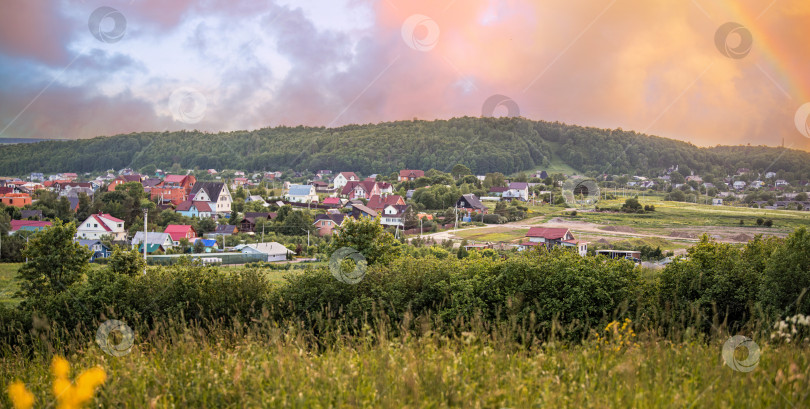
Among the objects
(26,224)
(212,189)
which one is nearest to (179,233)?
(26,224)

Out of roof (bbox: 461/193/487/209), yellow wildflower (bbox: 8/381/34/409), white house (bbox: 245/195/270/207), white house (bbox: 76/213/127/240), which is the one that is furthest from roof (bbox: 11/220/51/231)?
yellow wildflower (bbox: 8/381/34/409)

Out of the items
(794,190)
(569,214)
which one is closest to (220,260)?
(569,214)

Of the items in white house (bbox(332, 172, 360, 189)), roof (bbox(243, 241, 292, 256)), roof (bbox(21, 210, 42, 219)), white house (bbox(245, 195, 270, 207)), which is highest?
white house (bbox(332, 172, 360, 189))

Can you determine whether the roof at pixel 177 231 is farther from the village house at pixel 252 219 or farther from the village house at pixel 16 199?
the village house at pixel 16 199

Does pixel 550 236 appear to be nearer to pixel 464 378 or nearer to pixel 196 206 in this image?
pixel 464 378

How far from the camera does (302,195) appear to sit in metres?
70.2

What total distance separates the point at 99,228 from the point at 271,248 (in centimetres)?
1646

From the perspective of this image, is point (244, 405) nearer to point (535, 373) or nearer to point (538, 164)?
point (535, 373)

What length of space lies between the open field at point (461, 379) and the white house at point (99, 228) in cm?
4616

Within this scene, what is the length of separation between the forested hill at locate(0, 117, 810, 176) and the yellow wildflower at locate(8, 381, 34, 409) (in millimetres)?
80882

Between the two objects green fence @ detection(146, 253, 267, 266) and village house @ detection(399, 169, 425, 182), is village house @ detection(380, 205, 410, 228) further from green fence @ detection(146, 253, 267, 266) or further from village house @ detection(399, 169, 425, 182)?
village house @ detection(399, 169, 425, 182)

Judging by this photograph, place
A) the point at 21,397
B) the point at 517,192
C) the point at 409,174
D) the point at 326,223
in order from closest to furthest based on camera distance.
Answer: the point at 21,397 < the point at 326,223 < the point at 517,192 < the point at 409,174

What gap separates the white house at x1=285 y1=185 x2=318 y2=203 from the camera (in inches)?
2702

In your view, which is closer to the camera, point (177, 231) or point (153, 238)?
point (153, 238)
